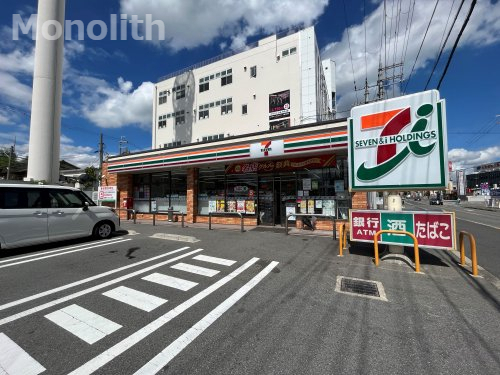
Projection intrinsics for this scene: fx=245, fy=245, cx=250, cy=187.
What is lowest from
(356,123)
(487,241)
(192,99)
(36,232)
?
(487,241)

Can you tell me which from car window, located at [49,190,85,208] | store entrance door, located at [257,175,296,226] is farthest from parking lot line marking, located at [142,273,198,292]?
store entrance door, located at [257,175,296,226]

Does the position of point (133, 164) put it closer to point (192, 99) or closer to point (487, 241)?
point (487, 241)

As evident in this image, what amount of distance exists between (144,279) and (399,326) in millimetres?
4412

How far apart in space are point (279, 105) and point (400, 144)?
72.0ft

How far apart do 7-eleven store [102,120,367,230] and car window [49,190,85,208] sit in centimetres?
568

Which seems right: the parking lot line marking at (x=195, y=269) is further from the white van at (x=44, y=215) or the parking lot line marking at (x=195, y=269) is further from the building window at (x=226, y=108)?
the building window at (x=226, y=108)

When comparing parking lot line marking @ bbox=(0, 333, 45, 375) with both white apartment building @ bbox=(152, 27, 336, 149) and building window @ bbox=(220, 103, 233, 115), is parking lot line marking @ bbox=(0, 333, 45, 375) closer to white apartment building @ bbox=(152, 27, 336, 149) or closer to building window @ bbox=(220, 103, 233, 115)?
white apartment building @ bbox=(152, 27, 336, 149)

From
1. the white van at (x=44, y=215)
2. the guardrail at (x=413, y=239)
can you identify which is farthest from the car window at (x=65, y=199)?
the guardrail at (x=413, y=239)

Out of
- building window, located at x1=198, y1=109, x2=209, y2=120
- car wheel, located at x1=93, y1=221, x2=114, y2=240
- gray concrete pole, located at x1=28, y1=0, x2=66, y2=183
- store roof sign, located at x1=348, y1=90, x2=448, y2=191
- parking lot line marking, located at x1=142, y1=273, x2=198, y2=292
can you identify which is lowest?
parking lot line marking, located at x1=142, y1=273, x2=198, y2=292

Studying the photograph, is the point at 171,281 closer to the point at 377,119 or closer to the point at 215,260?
the point at 215,260

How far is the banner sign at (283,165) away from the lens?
10.7 meters

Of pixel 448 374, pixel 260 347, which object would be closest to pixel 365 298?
pixel 448 374

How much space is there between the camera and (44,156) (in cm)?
1473

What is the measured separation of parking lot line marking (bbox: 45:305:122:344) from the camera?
3.00 metres
